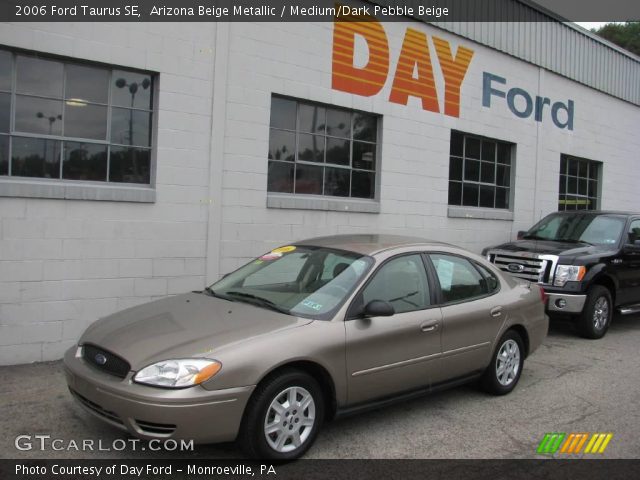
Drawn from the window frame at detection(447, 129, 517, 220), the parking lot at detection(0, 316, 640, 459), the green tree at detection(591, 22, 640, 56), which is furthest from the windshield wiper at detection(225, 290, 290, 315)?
the green tree at detection(591, 22, 640, 56)

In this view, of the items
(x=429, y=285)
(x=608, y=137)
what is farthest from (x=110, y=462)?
(x=608, y=137)

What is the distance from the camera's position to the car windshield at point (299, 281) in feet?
13.9

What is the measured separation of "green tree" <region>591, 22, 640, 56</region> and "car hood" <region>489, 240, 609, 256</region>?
35.0 metres

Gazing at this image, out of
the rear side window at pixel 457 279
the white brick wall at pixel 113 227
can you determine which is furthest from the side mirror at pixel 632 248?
the white brick wall at pixel 113 227

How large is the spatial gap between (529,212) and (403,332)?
9.01 m

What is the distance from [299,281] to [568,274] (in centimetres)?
494

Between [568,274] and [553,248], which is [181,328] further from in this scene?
[553,248]

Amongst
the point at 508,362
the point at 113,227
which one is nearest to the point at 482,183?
the point at 508,362

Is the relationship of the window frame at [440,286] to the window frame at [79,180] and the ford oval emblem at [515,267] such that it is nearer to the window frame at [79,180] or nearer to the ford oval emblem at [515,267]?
the ford oval emblem at [515,267]

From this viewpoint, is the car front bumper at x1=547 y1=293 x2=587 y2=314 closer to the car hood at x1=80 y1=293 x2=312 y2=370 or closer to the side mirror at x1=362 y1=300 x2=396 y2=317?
the side mirror at x1=362 y1=300 x2=396 y2=317

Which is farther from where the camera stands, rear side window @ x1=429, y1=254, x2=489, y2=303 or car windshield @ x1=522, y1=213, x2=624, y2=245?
car windshield @ x1=522, y1=213, x2=624, y2=245

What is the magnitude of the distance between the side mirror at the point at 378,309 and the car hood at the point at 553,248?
4.95 meters

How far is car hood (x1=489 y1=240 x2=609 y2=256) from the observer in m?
8.21

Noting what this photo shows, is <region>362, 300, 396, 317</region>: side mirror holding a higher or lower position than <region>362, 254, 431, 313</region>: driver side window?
lower
